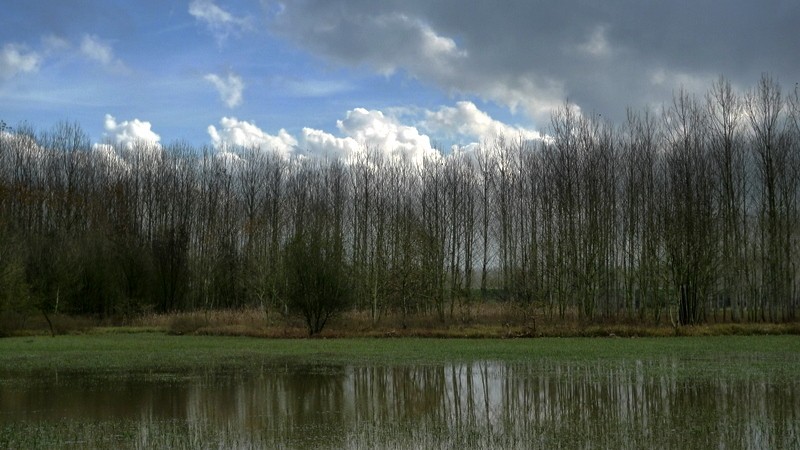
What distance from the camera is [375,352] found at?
30.3m

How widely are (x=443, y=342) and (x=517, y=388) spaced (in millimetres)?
17210

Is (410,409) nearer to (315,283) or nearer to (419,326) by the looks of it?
(315,283)

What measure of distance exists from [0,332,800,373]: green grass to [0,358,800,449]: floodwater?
2.81 m

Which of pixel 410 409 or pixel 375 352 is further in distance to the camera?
pixel 375 352

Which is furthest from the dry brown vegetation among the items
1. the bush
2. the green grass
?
the green grass

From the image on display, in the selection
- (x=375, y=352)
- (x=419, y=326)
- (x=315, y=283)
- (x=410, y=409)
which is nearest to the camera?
(x=410, y=409)

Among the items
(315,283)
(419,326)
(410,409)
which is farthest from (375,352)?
(410,409)

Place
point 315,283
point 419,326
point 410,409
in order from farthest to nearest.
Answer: point 419,326 < point 315,283 < point 410,409

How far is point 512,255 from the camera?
5753 cm

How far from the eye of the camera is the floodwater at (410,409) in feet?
39.7

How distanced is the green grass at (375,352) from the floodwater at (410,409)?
2.81 metres

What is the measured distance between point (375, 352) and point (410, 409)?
48.0 feet

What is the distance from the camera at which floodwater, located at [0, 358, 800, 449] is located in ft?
39.7

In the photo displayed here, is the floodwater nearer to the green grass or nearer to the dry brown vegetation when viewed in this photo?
the green grass
